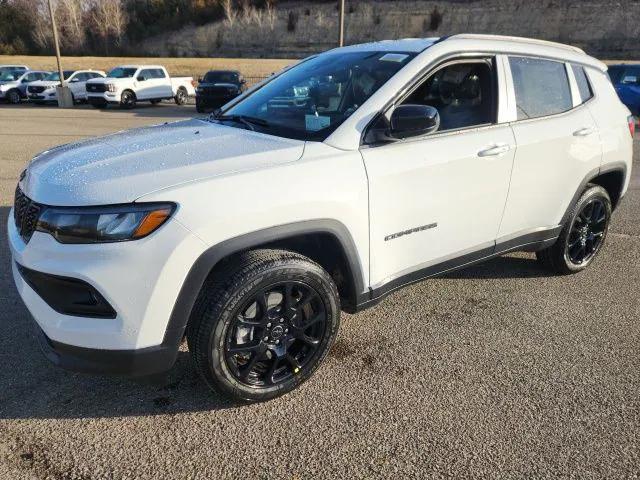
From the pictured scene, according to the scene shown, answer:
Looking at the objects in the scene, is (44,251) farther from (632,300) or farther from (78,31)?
(78,31)

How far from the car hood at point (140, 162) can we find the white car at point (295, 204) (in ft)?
0.04

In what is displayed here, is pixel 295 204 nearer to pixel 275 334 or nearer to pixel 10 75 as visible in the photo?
pixel 275 334

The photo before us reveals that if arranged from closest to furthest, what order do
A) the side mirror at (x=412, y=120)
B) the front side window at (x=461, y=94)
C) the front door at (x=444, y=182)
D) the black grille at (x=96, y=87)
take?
the side mirror at (x=412, y=120) → the front door at (x=444, y=182) → the front side window at (x=461, y=94) → the black grille at (x=96, y=87)

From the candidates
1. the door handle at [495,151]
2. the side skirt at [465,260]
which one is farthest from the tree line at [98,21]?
the door handle at [495,151]

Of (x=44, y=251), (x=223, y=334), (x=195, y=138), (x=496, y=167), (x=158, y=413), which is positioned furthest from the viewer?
(x=496, y=167)

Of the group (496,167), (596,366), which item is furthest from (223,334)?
(596,366)

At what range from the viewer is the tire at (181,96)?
23.9 meters

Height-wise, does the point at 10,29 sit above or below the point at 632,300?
above

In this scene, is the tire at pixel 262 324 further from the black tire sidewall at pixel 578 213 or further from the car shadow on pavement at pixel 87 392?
the black tire sidewall at pixel 578 213

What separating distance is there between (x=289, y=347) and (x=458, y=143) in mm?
1542

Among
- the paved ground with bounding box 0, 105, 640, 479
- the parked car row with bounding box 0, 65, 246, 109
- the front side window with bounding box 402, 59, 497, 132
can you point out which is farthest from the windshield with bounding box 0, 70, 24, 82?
the front side window with bounding box 402, 59, 497, 132

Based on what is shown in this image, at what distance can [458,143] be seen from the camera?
3.03 metres

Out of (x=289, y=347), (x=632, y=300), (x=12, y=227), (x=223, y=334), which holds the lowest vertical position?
(x=632, y=300)

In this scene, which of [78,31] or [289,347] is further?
[78,31]
